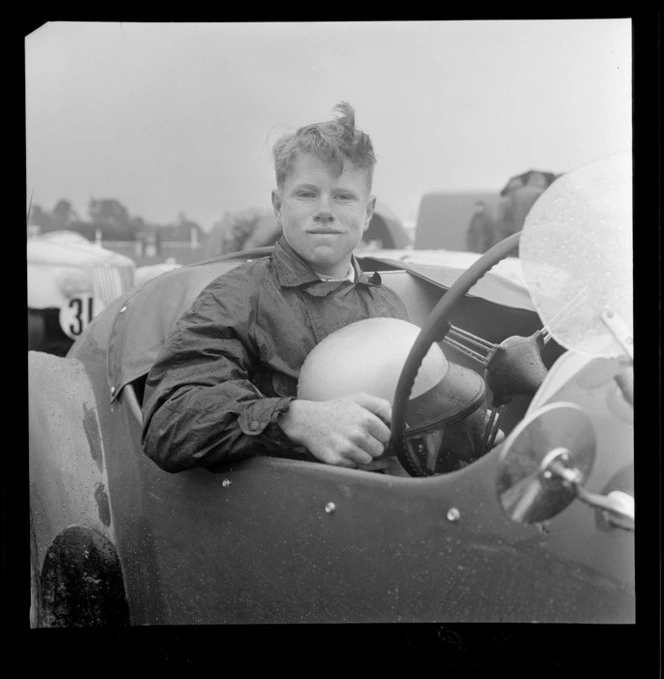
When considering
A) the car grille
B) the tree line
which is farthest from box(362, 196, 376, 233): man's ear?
the car grille

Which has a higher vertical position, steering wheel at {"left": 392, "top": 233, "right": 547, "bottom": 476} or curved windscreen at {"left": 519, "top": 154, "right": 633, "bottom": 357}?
curved windscreen at {"left": 519, "top": 154, "right": 633, "bottom": 357}

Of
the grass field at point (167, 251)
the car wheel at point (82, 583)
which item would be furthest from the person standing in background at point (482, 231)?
the car wheel at point (82, 583)

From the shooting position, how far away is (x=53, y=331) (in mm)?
3207

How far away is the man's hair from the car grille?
2.28 ft

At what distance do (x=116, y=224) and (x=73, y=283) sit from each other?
28 centimetres

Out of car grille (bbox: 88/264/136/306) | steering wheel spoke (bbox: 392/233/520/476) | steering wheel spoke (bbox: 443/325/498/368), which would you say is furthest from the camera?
car grille (bbox: 88/264/136/306)

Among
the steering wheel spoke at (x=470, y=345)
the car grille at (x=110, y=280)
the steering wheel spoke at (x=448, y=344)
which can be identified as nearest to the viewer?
the steering wheel spoke at (x=448, y=344)

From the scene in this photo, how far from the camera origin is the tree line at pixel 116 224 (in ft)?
10.4

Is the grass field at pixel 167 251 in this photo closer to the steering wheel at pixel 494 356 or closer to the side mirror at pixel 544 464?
the steering wheel at pixel 494 356

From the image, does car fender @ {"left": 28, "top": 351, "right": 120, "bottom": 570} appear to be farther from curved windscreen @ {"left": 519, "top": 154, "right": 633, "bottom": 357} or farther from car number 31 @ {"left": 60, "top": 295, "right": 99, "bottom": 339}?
curved windscreen @ {"left": 519, "top": 154, "right": 633, "bottom": 357}

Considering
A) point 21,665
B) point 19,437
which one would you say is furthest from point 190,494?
point 21,665

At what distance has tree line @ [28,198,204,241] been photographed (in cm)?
316

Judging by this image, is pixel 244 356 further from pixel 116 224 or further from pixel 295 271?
pixel 116 224

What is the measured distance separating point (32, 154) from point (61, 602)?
172 centimetres
